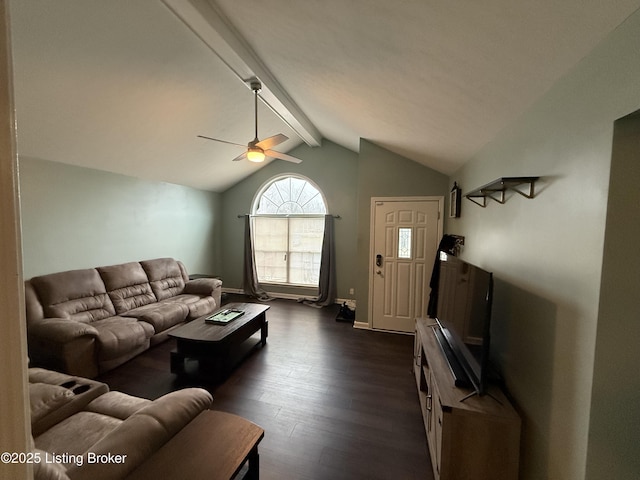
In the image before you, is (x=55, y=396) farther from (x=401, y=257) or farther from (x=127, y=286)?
(x=401, y=257)

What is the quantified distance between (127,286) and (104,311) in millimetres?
496

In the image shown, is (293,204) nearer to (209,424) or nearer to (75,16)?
(75,16)

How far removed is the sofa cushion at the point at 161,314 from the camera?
3.24 m

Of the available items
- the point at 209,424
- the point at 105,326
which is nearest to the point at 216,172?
the point at 105,326

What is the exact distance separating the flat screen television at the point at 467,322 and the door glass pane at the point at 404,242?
1478mm

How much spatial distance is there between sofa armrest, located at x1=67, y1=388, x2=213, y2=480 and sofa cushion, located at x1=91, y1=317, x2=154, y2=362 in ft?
6.00

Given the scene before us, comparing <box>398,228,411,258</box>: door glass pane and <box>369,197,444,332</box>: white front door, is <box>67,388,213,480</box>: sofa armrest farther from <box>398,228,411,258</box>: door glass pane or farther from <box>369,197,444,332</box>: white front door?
<box>398,228,411,258</box>: door glass pane

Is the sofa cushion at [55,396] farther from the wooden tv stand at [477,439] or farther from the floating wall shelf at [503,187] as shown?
the floating wall shelf at [503,187]

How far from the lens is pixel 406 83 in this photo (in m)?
1.87

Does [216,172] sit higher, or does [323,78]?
[323,78]

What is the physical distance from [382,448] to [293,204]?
448cm

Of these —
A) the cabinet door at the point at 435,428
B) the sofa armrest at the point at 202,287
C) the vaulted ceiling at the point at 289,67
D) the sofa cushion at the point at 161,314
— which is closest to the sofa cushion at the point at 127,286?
the sofa cushion at the point at 161,314

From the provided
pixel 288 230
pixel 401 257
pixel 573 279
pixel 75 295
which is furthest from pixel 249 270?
pixel 573 279

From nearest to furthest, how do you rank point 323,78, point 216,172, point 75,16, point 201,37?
point 75,16
point 201,37
point 323,78
point 216,172
